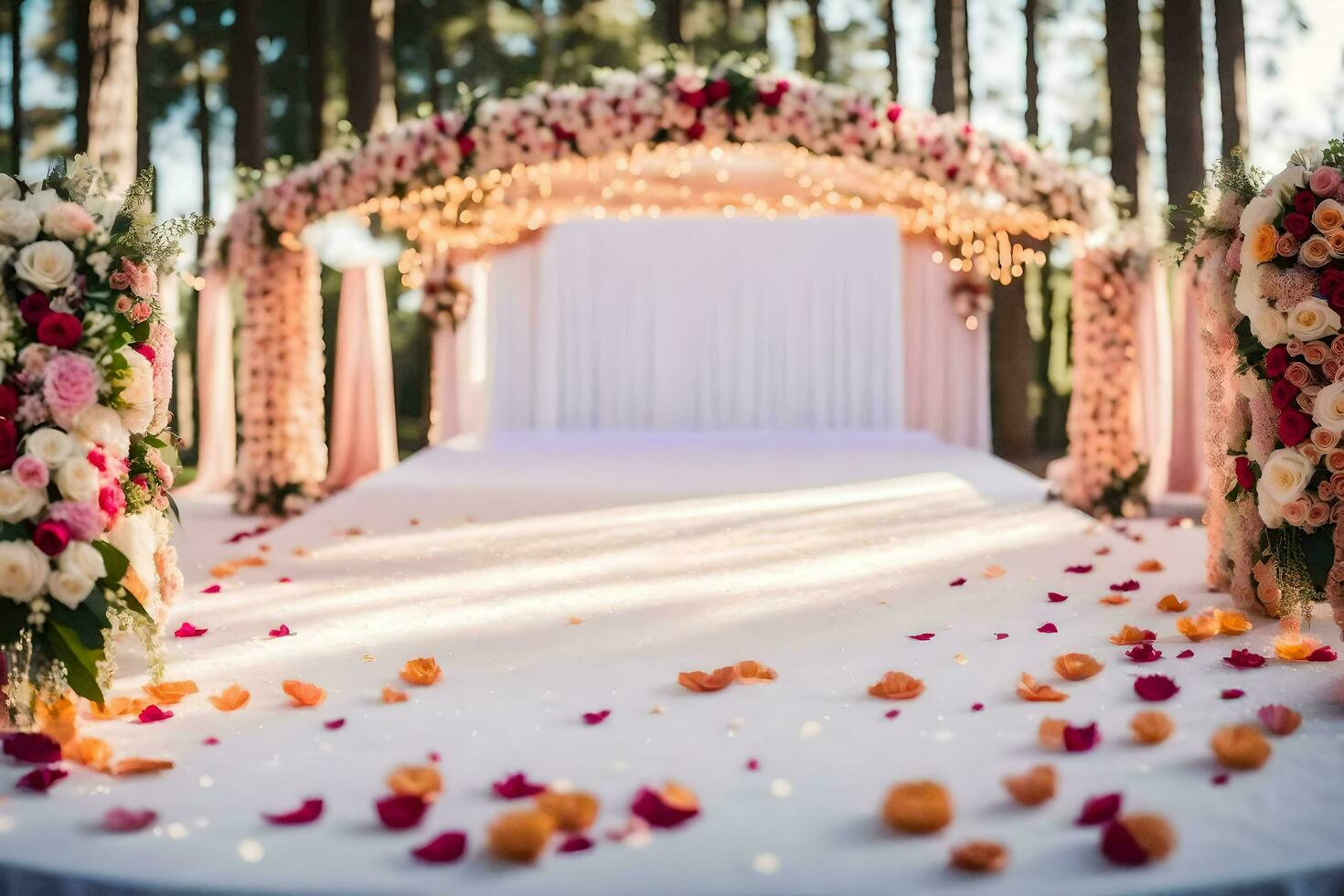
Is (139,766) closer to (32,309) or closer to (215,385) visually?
(32,309)

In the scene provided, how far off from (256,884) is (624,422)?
7.13m

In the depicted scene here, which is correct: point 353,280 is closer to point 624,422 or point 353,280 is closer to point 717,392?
point 624,422

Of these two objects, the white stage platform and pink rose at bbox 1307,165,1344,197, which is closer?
the white stage platform

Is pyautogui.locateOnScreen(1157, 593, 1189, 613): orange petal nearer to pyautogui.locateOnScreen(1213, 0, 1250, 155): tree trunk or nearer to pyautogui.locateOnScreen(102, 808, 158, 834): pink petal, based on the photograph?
pyautogui.locateOnScreen(102, 808, 158, 834): pink petal

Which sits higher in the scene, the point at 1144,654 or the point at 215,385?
the point at 215,385

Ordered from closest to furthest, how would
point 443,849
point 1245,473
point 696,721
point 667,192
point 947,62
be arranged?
1. point 443,849
2. point 696,721
3. point 1245,473
4. point 667,192
5. point 947,62

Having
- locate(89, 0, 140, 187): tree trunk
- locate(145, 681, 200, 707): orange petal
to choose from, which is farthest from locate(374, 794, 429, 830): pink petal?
locate(89, 0, 140, 187): tree trunk

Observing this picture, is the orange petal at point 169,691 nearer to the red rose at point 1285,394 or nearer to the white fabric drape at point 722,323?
the red rose at point 1285,394

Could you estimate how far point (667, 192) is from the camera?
839 cm

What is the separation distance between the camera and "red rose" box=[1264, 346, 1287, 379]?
8.95 ft

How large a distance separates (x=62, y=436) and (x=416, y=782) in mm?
1016

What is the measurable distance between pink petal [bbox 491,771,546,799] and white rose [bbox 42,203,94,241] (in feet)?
4.68

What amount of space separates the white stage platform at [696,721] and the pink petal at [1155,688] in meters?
0.03

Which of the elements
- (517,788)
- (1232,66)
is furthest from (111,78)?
(1232,66)
